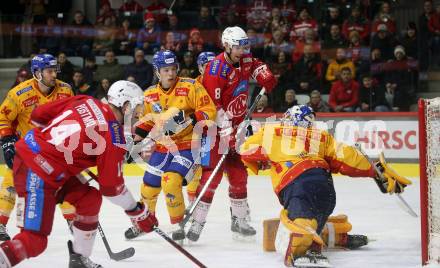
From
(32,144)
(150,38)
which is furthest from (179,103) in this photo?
(150,38)

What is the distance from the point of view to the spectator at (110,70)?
37.3 feet

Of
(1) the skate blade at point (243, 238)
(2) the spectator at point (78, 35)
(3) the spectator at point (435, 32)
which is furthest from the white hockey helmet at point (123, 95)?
(2) the spectator at point (78, 35)

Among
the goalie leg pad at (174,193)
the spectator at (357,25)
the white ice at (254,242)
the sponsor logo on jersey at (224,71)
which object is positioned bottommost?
the white ice at (254,242)

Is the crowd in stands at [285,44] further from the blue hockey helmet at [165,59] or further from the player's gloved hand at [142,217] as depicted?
the player's gloved hand at [142,217]

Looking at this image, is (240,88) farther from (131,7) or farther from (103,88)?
(131,7)

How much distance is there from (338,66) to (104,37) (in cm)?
341

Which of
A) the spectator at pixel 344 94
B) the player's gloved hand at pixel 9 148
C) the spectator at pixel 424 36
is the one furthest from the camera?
the spectator at pixel 424 36

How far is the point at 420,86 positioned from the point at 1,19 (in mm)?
5904

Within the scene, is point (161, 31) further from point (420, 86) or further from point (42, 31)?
point (420, 86)

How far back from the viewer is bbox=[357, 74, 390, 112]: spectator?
33.8 feet

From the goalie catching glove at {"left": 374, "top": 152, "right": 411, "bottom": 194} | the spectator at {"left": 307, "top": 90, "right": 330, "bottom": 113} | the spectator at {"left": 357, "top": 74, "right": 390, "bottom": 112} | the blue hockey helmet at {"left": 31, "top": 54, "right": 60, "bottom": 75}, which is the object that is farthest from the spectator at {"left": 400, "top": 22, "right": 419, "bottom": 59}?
the blue hockey helmet at {"left": 31, "top": 54, "right": 60, "bottom": 75}

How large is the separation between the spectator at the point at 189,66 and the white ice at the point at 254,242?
2.71 metres

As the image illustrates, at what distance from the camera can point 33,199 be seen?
181 inches

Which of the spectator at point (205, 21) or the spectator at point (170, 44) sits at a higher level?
the spectator at point (205, 21)
